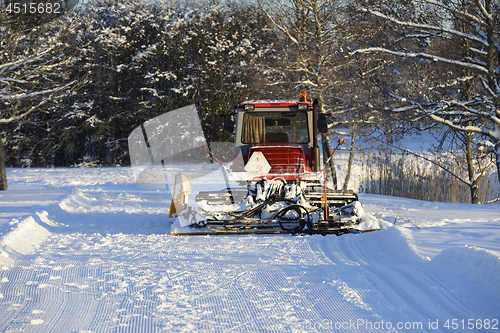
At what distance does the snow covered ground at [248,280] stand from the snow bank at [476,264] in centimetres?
1

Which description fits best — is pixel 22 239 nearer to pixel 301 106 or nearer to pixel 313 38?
pixel 301 106

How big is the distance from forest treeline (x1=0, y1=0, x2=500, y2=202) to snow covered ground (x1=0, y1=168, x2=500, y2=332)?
5.11 m

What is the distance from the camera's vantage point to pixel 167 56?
33.0m

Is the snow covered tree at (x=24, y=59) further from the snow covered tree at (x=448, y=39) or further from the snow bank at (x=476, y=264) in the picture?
the snow bank at (x=476, y=264)

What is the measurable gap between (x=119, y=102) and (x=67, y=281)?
1111 inches

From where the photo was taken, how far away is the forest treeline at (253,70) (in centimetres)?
1400

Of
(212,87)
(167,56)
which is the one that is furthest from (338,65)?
(167,56)

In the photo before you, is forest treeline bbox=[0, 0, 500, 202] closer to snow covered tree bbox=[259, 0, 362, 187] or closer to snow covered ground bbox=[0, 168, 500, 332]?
snow covered tree bbox=[259, 0, 362, 187]

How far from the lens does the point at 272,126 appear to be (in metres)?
11.7

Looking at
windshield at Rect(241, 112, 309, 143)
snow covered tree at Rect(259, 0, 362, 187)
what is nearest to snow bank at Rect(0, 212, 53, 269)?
windshield at Rect(241, 112, 309, 143)

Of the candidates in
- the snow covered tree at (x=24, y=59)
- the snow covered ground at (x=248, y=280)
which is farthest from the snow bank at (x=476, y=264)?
the snow covered tree at (x=24, y=59)

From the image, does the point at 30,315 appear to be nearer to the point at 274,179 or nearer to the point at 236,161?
the point at 274,179

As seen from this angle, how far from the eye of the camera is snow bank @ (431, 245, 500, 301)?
17.4 feet

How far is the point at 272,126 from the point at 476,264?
6.40m
